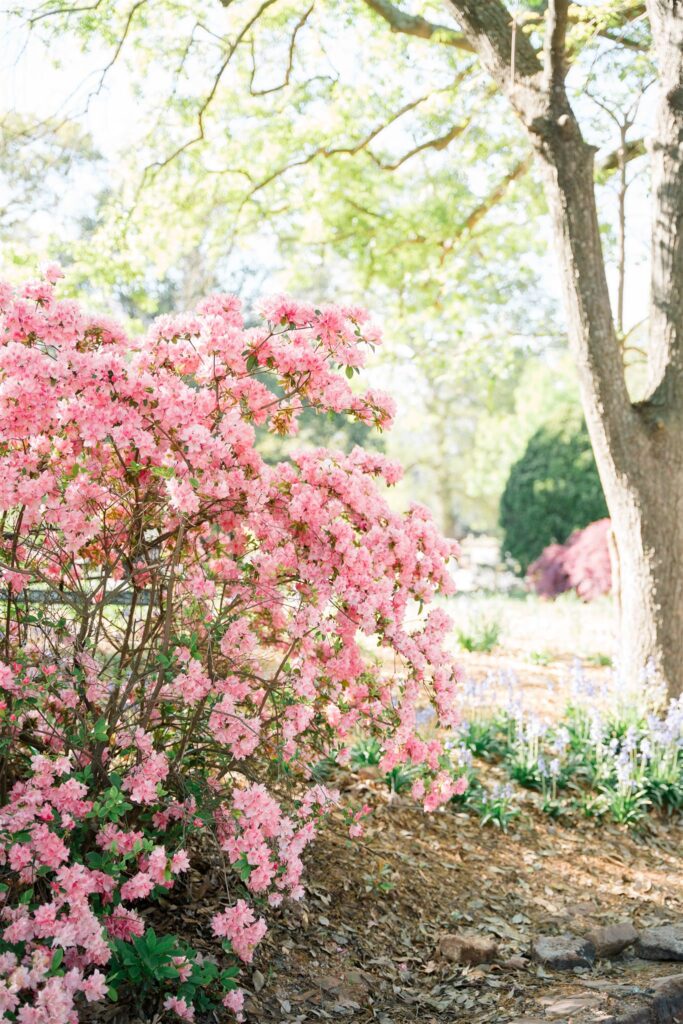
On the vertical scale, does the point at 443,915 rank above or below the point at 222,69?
below

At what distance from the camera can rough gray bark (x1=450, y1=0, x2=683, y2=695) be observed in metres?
5.30

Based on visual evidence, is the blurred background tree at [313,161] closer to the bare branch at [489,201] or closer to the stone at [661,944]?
the bare branch at [489,201]

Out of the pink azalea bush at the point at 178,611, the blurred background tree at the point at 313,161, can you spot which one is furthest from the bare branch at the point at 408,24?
the pink azalea bush at the point at 178,611

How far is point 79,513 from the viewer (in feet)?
8.98

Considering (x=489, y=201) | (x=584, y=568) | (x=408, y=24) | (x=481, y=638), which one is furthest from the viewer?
(x=584, y=568)

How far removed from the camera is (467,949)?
3.40 m

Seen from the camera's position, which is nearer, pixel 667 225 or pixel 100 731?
pixel 100 731

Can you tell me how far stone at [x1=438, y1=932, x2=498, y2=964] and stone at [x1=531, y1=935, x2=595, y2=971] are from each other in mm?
161

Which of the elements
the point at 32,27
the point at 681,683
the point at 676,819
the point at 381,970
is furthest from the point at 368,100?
the point at 381,970

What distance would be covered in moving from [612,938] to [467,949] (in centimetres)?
57

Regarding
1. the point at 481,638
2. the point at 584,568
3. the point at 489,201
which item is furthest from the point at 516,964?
the point at 584,568

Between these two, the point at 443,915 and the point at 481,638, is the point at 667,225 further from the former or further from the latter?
the point at 481,638

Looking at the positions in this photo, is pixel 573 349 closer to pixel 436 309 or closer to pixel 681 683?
pixel 681 683

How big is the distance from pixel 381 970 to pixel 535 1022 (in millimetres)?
673
